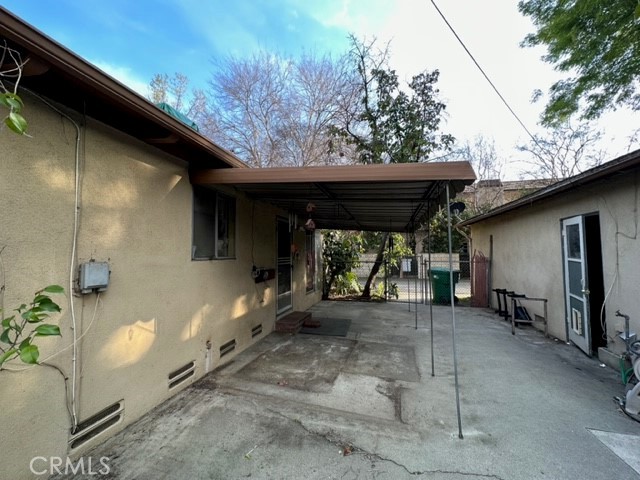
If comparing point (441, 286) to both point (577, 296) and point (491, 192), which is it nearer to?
point (577, 296)

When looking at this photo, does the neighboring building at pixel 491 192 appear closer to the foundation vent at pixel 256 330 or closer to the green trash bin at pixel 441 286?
the green trash bin at pixel 441 286

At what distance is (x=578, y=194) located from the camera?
185 inches

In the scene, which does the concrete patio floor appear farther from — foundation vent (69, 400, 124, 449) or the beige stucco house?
the beige stucco house

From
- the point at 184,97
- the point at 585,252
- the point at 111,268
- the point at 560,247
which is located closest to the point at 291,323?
the point at 111,268

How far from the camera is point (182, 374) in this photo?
10.7ft

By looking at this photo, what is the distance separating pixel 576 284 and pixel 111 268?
6326mm

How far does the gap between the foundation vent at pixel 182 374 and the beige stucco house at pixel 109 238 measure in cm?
1

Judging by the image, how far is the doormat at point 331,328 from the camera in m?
5.68

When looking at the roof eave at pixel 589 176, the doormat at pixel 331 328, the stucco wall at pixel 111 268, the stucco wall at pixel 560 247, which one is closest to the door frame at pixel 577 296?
the stucco wall at pixel 560 247

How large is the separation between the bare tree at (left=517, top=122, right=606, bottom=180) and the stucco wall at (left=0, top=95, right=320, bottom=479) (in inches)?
572

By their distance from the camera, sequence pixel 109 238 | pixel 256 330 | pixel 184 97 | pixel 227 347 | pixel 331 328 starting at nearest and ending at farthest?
pixel 109 238, pixel 227 347, pixel 256 330, pixel 331 328, pixel 184 97

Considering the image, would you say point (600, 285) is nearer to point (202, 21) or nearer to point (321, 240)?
point (321, 240)

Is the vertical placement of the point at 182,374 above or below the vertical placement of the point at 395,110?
below

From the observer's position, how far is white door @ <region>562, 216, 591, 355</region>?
4.48 metres
